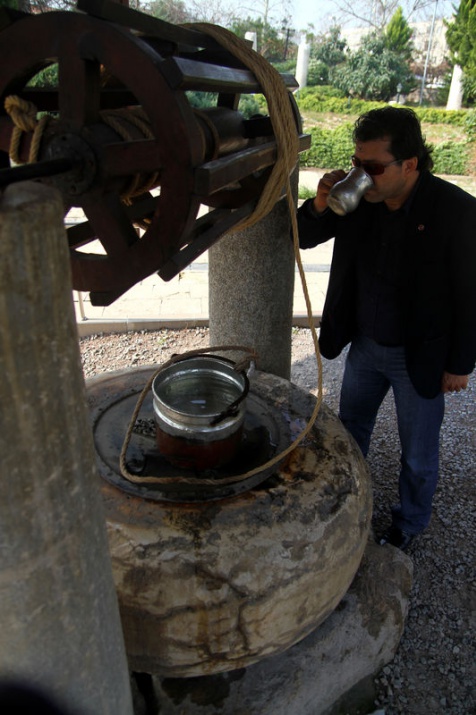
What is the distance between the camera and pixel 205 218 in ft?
5.73

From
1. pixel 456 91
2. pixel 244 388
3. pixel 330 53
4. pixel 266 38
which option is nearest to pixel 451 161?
pixel 456 91

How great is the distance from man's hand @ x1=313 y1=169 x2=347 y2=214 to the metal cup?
115 millimetres

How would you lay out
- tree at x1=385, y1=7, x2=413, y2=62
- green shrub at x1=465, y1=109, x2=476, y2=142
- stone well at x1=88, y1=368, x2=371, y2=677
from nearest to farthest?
stone well at x1=88, y1=368, x2=371, y2=677 < green shrub at x1=465, y1=109, x2=476, y2=142 < tree at x1=385, y1=7, x2=413, y2=62

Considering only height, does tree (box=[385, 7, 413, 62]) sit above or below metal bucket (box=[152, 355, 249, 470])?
above

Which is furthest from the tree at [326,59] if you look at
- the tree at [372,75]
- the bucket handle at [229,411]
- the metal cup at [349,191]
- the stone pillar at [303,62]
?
the bucket handle at [229,411]

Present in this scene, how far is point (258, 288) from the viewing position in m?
2.87

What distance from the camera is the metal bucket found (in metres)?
1.94

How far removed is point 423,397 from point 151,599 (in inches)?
62.1

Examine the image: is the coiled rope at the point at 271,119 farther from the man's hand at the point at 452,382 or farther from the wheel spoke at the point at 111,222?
the man's hand at the point at 452,382

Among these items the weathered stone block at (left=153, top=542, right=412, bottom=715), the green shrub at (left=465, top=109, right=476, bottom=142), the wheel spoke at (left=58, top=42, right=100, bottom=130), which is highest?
the wheel spoke at (left=58, top=42, right=100, bottom=130)

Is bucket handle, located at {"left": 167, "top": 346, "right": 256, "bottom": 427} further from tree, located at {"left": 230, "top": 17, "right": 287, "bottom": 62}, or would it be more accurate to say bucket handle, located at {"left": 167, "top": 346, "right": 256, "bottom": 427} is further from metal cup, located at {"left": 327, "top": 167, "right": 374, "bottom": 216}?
tree, located at {"left": 230, "top": 17, "right": 287, "bottom": 62}

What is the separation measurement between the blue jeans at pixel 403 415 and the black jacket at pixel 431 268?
128 millimetres

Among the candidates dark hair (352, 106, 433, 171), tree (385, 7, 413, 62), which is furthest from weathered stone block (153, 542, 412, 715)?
tree (385, 7, 413, 62)

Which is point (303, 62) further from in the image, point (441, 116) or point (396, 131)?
point (396, 131)
